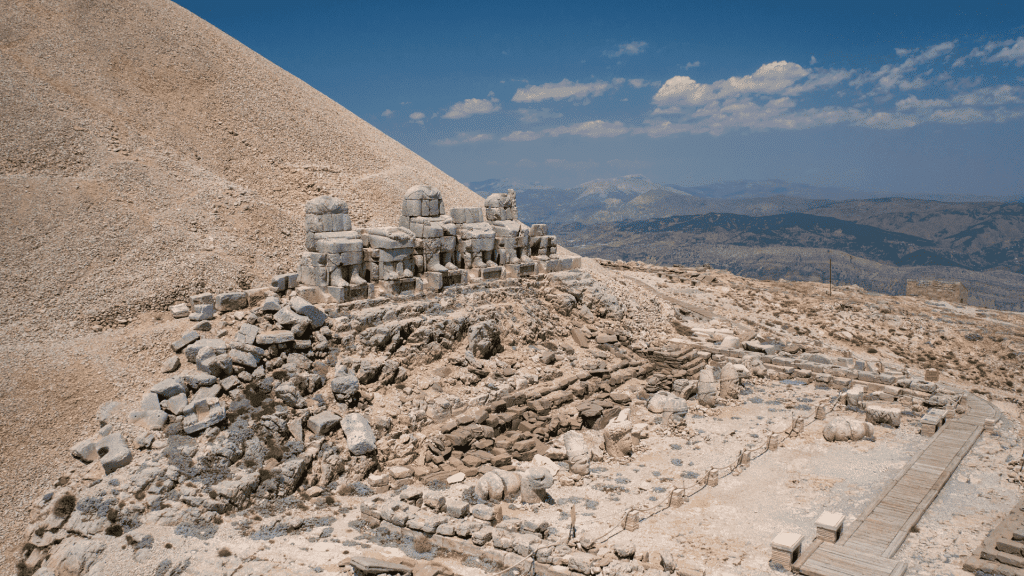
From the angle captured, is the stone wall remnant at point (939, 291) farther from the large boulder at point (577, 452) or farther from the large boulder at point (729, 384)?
the large boulder at point (577, 452)

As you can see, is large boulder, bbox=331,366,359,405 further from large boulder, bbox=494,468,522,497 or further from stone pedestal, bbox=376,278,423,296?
large boulder, bbox=494,468,522,497

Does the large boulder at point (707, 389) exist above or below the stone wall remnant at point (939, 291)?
below

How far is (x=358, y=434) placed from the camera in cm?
1602

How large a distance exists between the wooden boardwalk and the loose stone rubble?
1398mm

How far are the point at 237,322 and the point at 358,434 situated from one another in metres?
4.37

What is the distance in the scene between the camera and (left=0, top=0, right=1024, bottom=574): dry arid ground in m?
13.8

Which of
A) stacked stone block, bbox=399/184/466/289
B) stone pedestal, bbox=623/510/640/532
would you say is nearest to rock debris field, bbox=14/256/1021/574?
stone pedestal, bbox=623/510/640/532

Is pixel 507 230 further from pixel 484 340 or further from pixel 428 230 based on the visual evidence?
pixel 484 340

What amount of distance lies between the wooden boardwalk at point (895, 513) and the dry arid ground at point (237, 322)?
14.5 inches

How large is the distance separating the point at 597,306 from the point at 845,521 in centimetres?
1263

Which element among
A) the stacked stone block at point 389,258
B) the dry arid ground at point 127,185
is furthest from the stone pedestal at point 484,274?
the dry arid ground at point 127,185

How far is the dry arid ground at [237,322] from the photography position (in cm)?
1380

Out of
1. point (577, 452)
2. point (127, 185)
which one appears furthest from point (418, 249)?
point (127, 185)

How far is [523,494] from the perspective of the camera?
15.5m
